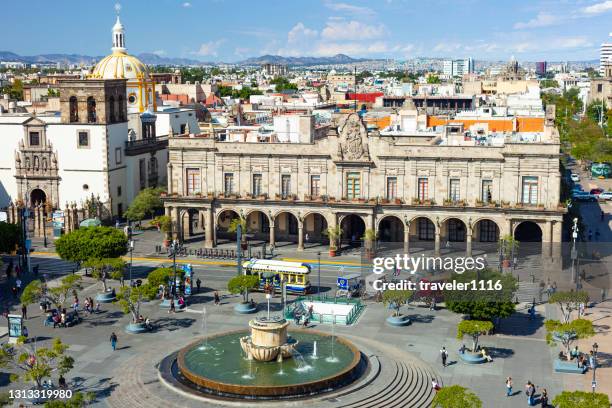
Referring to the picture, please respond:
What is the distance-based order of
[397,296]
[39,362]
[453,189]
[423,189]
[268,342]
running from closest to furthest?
[39,362]
[268,342]
[397,296]
[453,189]
[423,189]

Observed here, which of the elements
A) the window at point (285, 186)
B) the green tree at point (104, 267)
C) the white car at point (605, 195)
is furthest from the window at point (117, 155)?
the white car at point (605, 195)

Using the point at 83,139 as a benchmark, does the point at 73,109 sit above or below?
above

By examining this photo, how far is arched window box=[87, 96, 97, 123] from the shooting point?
313ft

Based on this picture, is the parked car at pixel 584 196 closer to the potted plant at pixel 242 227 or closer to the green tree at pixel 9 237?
the potted plant at pixel 242 227

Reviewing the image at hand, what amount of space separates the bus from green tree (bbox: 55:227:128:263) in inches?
432

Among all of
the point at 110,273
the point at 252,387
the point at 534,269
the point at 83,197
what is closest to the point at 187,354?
the point at 252,387

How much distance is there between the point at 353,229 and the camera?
84.7 m

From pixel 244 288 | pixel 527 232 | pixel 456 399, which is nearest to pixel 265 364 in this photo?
pixel 244 288

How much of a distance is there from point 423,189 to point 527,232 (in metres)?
11.0

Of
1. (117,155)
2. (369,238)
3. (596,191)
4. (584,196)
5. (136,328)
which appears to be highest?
(117,155)

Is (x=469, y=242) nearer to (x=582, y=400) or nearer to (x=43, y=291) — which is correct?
(x=43, y=291)

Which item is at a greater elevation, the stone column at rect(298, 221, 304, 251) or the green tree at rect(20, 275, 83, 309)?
the stone column at rect(298, 221, 304, 251)

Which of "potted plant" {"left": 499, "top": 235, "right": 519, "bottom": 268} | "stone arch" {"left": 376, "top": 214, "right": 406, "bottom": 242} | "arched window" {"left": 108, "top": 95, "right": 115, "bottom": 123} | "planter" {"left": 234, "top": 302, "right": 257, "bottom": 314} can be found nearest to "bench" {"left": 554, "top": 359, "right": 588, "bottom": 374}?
"planter" {"left": 234, "top": 302, "right": 257, "bottom": 314}

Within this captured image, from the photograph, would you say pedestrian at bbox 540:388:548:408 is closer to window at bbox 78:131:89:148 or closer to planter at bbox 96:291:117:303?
planter at bbox 96:291:117:303
